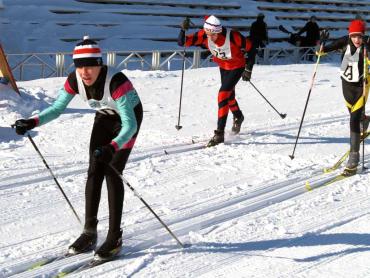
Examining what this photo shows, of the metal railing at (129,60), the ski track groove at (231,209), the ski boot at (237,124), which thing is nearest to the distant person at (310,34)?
the metal railing at (129,60)

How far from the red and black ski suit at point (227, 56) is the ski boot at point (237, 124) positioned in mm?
433

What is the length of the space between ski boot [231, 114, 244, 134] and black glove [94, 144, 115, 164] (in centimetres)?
450

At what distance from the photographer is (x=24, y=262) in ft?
13.9

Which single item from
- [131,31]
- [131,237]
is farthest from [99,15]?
[131,237]

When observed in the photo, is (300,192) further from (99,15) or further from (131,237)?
(99,15)

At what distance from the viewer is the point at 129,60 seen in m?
15.5

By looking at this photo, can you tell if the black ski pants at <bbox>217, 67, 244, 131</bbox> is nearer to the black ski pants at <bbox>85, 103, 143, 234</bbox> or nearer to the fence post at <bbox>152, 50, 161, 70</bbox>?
the black ski pants at <bbox>85, 103, 143, 234</bbox>

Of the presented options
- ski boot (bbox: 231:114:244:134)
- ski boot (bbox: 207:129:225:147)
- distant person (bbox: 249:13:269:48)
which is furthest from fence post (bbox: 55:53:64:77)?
ski boot (bbox: 207:129:225:147)

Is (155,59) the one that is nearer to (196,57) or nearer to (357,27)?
(196,57)

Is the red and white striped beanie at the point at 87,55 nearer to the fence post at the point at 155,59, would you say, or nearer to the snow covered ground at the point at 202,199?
the snow covered ground at the point at 202,199

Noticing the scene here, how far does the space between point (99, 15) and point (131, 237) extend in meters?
15.6

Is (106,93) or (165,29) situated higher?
(106,93)

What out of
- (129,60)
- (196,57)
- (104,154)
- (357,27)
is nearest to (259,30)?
(196,57)

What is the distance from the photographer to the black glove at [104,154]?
151 inches
